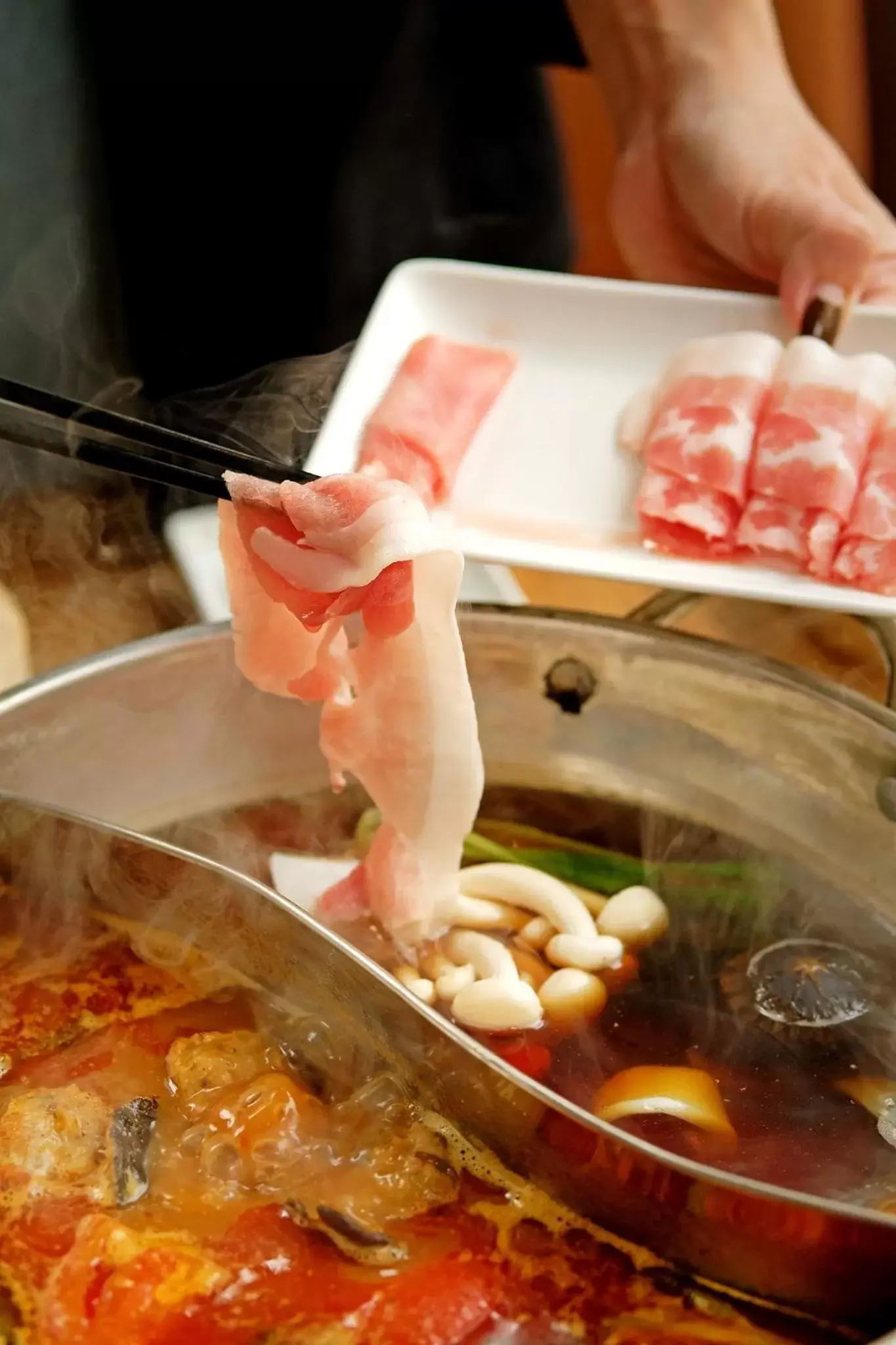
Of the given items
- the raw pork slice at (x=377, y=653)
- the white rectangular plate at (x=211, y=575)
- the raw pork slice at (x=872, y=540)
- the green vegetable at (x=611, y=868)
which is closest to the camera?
the raw pork slice at (x=377, y=653)

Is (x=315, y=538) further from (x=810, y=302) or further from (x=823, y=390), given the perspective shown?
(x=810, y=302)

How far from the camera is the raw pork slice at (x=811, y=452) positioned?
5.54ft

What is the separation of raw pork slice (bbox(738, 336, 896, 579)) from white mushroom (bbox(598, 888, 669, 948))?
566 mm

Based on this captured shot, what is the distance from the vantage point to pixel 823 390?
1813 millimetres

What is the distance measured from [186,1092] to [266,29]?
6.61 ft

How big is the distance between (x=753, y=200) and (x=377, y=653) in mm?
1398

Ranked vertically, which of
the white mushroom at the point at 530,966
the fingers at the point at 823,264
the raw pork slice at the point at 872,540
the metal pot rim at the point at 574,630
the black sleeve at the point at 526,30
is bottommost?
the white mushroom at the point at 530,966

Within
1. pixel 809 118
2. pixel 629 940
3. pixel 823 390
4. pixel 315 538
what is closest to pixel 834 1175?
pixel 629 940

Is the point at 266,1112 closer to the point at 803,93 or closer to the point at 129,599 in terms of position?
the point at 129,599

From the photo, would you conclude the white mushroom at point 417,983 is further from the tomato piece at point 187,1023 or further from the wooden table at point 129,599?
the wooden table at point 129,599

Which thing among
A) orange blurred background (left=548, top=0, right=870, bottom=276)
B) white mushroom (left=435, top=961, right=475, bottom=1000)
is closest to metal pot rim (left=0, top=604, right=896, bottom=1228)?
white mushroom (left=435, top=961, right=475, bottom=1000)

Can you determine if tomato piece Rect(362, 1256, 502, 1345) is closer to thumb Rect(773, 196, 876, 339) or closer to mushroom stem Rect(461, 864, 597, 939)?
mushroom stem Rect(461, 864, 597, 939)

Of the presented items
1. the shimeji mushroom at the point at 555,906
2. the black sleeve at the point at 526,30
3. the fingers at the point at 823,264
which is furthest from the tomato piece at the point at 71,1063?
the black sleeve at the point at 526,30

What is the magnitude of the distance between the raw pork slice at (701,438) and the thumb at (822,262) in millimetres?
88
